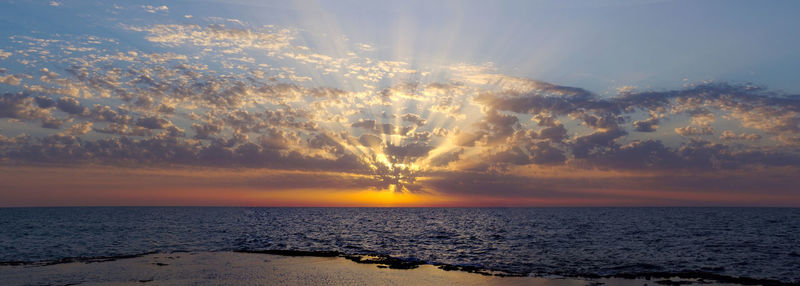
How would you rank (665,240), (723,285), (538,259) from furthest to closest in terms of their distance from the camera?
(665,240), (538,259), (723,285)

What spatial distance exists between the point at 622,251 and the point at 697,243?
16.6 metres

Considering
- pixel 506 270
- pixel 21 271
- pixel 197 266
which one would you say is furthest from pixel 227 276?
pixel 506 270

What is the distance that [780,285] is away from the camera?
32625 mm

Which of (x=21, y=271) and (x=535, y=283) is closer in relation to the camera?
(x=535, y=283)

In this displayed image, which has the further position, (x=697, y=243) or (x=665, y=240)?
(x=665, y=240)

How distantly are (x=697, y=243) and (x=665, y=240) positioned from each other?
16.6 feet

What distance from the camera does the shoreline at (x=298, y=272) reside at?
33594 millimetres

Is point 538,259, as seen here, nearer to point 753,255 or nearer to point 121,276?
point 753,255

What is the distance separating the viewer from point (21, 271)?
38.2 meters

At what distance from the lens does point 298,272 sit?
3747 centimetres

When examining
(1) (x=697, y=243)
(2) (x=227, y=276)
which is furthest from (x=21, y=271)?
(1) (x=697, y=243)

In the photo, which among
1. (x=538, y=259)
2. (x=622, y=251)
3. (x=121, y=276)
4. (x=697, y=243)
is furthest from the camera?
(x=697, y=243)

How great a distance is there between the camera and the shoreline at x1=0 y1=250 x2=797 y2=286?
33.6 metres

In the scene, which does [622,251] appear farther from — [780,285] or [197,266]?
[197,266]
